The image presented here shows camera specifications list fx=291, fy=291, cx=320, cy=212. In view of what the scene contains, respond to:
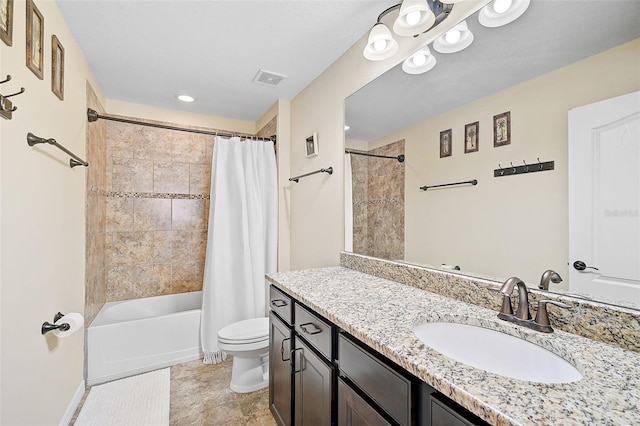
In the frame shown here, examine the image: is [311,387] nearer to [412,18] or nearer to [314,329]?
[314,329]

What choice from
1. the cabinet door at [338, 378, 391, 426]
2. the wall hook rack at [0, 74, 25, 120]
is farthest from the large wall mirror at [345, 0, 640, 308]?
the wall hook rack at [0, 74, 25, 120]

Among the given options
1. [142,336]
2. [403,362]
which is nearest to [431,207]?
[403,362]

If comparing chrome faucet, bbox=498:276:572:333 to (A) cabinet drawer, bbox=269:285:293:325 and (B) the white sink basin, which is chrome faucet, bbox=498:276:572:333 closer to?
(B) the white sink basin

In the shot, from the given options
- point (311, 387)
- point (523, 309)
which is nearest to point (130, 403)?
point (311, 387)

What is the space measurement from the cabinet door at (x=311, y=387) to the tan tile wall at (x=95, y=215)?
1756mm

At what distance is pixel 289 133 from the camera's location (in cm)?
285

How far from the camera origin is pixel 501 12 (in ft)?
3.70

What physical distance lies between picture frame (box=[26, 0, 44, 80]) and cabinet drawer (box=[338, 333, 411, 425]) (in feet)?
5.85

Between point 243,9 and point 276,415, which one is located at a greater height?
point 243,9

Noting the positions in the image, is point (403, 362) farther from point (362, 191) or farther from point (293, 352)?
point (362, 191)

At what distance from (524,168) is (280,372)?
1.50 meters

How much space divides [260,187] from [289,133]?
60cm

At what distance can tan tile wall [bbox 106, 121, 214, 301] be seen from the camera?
9.51ft

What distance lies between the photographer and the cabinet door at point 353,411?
0.86m
